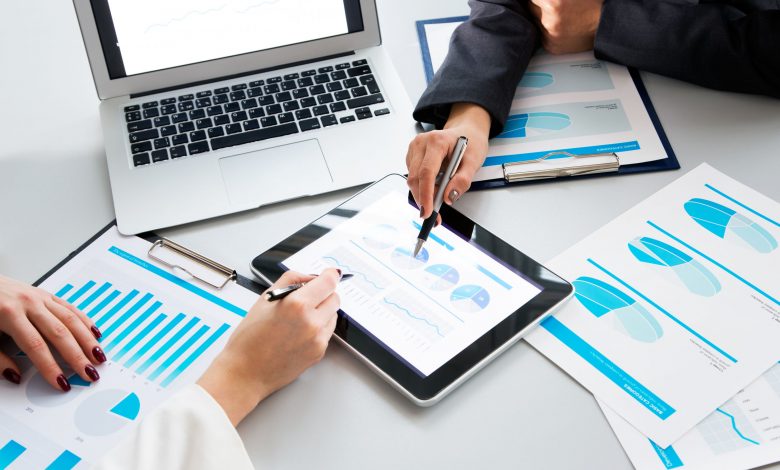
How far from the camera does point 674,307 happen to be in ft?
2.64

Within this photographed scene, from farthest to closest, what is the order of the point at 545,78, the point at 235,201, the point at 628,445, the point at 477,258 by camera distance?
the point at 545,78 < the point at 235,201 < the point at 477,258 < the point at 628,445

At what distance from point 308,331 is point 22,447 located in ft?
0.97

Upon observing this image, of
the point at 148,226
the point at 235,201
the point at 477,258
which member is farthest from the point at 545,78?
the point at 148,226

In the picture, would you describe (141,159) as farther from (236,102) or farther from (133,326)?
(133,326)

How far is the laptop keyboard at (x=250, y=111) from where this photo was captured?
1.01 m

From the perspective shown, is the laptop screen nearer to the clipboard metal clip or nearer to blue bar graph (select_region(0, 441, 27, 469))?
the clipboard metal clip

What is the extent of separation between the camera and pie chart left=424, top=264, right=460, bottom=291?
0.82 m

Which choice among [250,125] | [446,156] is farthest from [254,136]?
[446,156]

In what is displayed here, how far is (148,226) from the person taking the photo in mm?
923

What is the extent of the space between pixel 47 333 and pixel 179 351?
0.14 m

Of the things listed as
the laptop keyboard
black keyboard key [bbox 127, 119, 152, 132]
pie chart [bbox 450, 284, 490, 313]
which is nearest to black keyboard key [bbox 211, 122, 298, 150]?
the laptop keyboard

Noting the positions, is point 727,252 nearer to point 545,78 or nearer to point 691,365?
point 691,365

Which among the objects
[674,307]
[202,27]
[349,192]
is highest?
[202,27]

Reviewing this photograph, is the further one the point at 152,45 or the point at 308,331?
the point at 152,45
